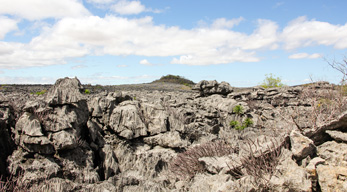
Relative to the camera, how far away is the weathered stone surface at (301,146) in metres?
5.71

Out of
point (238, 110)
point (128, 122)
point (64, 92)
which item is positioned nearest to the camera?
point (64, 92)

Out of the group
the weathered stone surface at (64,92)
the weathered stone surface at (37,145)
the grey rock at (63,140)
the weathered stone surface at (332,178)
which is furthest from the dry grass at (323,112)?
the weathered stone surface at (64,92)

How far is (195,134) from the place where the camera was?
477 inches

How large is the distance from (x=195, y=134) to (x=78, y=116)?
5.41 meters

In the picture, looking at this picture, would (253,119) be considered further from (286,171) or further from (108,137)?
(286,171)

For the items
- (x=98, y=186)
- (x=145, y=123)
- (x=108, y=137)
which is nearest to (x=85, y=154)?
(x=108, y=137)

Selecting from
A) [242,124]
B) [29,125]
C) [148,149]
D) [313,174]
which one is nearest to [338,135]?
[313,174]

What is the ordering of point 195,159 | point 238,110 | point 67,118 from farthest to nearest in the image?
point 238,110
point 67,118
point 195,159

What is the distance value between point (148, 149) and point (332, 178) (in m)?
7.37

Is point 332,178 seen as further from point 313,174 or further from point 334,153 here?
point 334,153

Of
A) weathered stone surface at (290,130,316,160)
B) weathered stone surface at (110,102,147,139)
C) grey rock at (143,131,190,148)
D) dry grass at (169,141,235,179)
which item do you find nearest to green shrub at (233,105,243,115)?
grey rock at (143,131,190,148)

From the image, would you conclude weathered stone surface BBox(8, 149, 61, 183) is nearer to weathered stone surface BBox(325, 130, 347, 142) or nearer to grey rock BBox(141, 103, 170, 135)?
grey rock BBox(141, 103, 170, 135)

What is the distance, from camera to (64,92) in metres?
9.98

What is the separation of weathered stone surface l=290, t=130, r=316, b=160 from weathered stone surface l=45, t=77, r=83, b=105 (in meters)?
7.93
